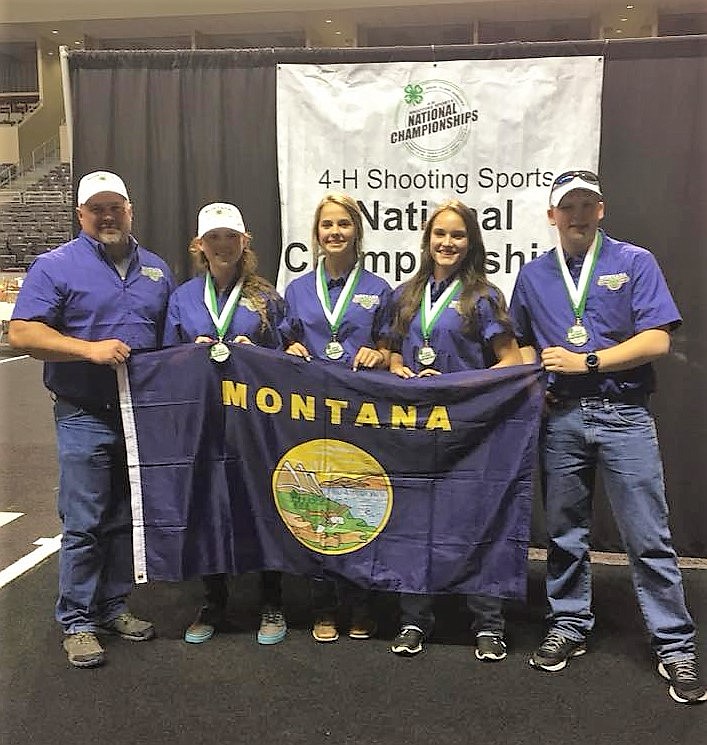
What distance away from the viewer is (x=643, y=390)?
99.4 inches

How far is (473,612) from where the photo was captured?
2.83 m

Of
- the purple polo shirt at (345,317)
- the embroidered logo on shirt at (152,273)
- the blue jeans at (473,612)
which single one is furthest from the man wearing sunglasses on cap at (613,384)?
the embroidered logo on shirt at (152,273)

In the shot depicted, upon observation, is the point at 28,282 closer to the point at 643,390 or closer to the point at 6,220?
the point at 643,390

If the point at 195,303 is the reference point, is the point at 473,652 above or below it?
below

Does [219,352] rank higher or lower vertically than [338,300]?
lower

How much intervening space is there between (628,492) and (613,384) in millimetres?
343

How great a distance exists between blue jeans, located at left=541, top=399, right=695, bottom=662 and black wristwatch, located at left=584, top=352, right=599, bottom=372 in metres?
0.15

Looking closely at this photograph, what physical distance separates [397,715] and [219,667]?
2.13 ft

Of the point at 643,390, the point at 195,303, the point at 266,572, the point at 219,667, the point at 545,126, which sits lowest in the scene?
the point at 219,667

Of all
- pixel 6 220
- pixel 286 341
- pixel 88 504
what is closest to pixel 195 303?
pixel 286 341

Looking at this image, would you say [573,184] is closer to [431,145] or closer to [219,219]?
[431,145]

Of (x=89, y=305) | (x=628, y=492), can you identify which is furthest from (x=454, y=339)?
(x=89, y=305)

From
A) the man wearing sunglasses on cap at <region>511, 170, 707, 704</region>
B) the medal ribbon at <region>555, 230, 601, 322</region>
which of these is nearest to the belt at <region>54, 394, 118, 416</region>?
the man wearing sunglasses on cap at <region>511, 170, 707, 704</region>

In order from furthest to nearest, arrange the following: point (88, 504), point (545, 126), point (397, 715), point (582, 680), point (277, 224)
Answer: point (277, 224) < point (545, 126) < point (88, 504) < point (582, 680) < point (397, 715)
